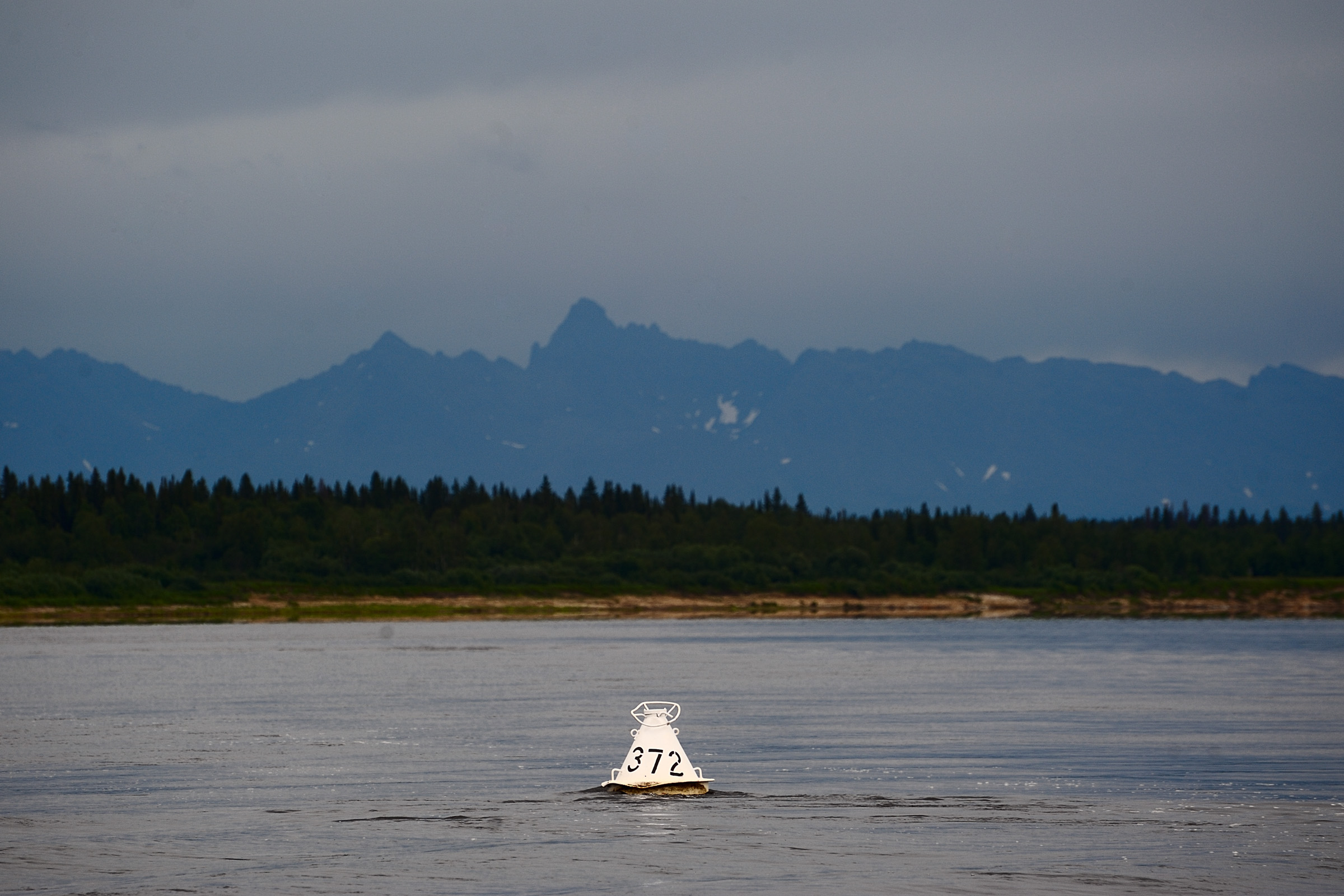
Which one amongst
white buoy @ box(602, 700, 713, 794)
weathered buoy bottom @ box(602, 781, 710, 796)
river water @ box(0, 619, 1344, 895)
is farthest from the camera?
weathered buoy bottom @ box(602, 781, 710, 796)

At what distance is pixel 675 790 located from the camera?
132 feet

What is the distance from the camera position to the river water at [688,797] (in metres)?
31.0

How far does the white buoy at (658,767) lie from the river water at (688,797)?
387mm

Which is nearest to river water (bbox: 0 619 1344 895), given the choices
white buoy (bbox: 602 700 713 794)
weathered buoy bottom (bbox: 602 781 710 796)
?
weathered buoy bottom (bbox: 602 781 710 796)

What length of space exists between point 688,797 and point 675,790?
1.22 feet

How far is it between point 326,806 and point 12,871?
32.1 feet

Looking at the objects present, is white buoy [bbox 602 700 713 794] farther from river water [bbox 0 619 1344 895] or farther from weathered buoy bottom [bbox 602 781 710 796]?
river water [bbox 0 619 1344 895]

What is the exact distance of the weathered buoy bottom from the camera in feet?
131

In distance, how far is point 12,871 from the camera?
31188 millimetres

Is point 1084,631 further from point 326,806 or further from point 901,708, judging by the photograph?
point 326,806

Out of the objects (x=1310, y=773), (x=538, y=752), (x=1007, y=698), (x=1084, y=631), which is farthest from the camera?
(x=1084, y=631)

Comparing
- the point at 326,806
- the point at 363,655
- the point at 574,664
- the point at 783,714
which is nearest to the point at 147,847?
the point at 326,806

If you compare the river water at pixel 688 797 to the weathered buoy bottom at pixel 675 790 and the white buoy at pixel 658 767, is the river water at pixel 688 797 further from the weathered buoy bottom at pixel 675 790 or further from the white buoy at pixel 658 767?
the white buoy at pixel 658 767

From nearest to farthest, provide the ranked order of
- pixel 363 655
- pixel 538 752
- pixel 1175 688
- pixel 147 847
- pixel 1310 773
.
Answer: pixel 147 847, pixel 1310 773, pixel 538 752, pixel 1175 688, pixel 363 655
